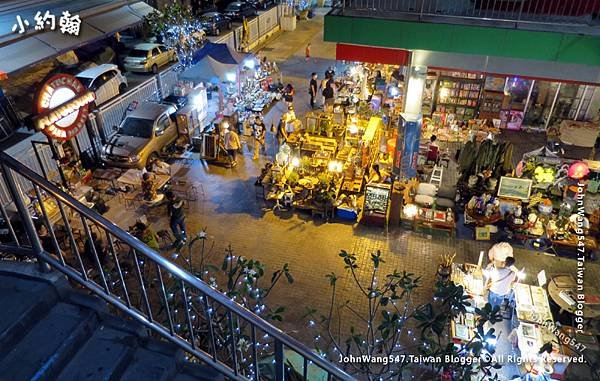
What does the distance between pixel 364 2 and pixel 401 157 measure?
17.3ft

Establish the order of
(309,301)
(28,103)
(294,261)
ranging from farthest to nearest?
(28,103) < (294,261) < (309,301)

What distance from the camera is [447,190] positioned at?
14.6m

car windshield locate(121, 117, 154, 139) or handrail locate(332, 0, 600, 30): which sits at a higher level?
handrail locate(332, 0, 600, 30)

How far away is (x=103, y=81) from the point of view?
74.5 ft

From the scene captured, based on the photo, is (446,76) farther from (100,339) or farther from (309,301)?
(100,339)

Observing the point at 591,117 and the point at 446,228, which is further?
the point at 591,117

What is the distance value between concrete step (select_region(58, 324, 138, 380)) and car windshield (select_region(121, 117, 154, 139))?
13870mm

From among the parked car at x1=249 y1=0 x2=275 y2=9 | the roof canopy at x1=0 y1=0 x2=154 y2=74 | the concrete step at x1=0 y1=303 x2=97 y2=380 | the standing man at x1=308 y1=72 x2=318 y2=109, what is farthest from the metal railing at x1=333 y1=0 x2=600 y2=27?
the parked car at x1=249 y1=0 x2=275 y2=9

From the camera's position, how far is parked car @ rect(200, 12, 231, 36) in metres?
30.7

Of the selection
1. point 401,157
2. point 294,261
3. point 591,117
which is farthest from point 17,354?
point 591,117

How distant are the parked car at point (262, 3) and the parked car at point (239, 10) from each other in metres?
0.40

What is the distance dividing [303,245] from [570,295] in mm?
6933

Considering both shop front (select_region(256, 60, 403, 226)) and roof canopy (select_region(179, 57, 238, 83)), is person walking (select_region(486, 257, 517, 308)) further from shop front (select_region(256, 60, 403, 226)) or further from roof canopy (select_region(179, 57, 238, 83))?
roof canopy (select_region(179, 57, 238, 83))

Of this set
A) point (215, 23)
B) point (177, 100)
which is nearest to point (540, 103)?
point (177, 100)
